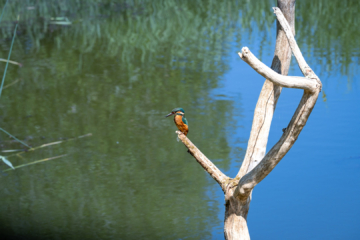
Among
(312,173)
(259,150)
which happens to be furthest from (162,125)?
(259,150)

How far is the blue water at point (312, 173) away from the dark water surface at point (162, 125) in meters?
0.01

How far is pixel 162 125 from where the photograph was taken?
14.6 feet

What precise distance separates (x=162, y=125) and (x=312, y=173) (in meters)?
1.51

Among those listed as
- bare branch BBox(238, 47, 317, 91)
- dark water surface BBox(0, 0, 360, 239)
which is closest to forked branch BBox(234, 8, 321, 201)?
bare branch BBox(238, 47, 317, 91)

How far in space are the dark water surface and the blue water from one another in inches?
0.5

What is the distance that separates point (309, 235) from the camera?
2969mm

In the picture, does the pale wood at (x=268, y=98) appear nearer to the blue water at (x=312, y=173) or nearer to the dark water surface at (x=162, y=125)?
the dark water surface at (x=162, y=125)

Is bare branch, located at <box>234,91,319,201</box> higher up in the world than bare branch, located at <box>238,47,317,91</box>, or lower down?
lower down

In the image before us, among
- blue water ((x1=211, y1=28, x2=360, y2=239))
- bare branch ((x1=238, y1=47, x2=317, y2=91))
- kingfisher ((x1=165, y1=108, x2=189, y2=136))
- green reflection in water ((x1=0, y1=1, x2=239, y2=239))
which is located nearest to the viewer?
bare branch ((x1=238, y1=47, x2=317, y2=91))

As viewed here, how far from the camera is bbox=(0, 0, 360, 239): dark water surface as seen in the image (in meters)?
3.13

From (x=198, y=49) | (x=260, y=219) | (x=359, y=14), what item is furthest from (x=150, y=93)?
(x=359, y=14)

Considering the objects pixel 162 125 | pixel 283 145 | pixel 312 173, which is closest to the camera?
pixel 283 145

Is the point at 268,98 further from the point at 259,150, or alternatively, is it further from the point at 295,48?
the point at 295,48

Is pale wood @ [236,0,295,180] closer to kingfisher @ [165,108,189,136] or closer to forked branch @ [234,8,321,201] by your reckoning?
forked branch @ [234,8,321,201]
